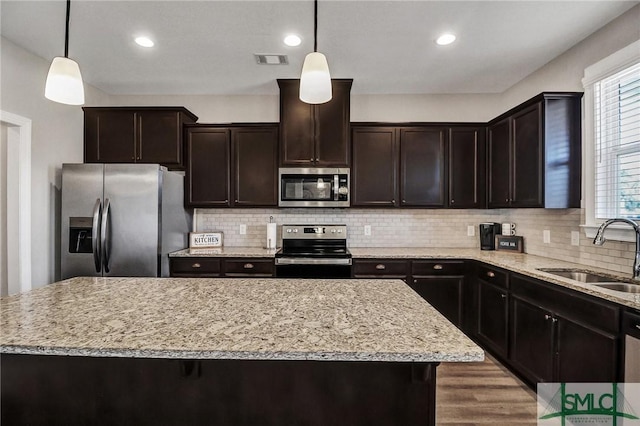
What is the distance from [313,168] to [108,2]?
214 cm

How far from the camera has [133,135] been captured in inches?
144

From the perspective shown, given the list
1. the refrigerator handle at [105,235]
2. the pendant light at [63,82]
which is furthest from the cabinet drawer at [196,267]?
the pendant light at [63,82]

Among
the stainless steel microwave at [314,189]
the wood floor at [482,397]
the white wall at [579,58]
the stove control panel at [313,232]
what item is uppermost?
the white wall at [579,58]

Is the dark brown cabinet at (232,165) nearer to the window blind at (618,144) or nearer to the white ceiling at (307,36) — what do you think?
the white ceiling at (307,36)

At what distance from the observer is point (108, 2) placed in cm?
231

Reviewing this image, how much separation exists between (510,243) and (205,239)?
132 inches

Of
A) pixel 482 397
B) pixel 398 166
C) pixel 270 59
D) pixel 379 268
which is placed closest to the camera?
pixel 482 397

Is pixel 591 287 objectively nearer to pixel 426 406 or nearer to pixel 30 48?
pixel 426 406

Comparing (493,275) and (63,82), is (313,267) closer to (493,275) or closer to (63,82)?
(493,275)

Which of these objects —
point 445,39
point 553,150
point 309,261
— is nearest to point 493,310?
point 553,150

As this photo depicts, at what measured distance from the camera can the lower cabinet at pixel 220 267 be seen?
3.42 metres

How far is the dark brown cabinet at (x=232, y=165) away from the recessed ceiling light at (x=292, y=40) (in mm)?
1042

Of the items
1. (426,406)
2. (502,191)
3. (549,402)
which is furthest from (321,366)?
(502,191)

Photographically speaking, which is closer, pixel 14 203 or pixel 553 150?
pixel 553 150
